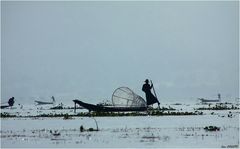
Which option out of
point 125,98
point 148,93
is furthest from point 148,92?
point 125,98

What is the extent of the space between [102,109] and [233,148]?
42.0 meters

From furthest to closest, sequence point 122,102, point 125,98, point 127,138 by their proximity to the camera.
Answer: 1. point 122,102
2. point 125,98
3. point 127,138

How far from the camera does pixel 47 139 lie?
38406 mm

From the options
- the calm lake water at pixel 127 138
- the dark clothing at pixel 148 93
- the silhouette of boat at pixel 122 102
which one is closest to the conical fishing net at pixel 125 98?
the silhouette of boat at pixel 122 102

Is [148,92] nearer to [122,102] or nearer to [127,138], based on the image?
[122,102]

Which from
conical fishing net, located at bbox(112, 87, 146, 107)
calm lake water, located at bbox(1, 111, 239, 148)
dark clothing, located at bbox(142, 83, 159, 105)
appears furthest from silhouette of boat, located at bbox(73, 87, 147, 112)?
calm lake water, located at bbox(1, 111, 239, 148)

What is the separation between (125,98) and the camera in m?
71.4

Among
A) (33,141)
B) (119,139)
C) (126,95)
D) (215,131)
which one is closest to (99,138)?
(119,139)

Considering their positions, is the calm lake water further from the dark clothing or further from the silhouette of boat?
the dark clothing

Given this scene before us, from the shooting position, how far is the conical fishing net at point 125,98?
71.0 m

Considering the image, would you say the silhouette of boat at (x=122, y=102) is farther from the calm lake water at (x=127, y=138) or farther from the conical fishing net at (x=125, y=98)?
the calm lake water at (x=127, y=138)

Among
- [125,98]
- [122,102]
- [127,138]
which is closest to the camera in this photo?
[127,138]

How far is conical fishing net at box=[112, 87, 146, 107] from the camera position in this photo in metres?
71.0

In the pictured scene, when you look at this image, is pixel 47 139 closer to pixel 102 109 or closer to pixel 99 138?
pixel 99 138
